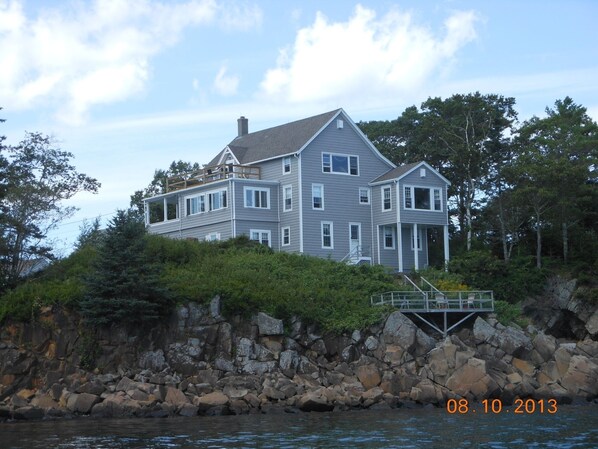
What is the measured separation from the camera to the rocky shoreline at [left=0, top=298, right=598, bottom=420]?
39.6m

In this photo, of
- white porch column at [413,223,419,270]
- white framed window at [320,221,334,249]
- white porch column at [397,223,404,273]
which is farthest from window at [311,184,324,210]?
white porch column at [413,223,419,270]

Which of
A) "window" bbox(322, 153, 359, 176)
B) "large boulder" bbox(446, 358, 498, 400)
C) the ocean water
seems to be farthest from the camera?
"window" bbox(322, 153, 359, 176)

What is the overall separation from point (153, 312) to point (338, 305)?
8.97 meters

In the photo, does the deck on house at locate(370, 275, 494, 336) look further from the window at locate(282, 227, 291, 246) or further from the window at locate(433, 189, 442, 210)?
the window at locate(433, 189, 442, 210)

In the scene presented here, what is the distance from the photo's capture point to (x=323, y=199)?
5831 centimetres

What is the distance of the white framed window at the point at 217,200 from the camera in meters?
58.0

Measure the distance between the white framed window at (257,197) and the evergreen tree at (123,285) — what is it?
1378 centimetres

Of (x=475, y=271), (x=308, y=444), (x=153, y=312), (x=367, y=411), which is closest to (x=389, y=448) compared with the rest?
(x=308, y=444)

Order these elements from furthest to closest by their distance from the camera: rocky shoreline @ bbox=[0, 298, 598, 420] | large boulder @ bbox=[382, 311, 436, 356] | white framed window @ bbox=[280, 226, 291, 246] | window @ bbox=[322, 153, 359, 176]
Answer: window @ bbox=[322, 153, 359, 176] < white framed window @ bbox=[280, 226, 291, 246] < large boulder @ bbox=[382, 311, 436, 356] < rocky shoreline @ bbox=[0, 298, 598, 420]

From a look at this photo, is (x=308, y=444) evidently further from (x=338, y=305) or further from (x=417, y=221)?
(x=417, y=221)

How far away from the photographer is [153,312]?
43250 millimetres

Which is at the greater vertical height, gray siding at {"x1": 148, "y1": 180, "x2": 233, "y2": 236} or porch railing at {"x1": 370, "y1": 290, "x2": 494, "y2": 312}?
gray siding at {"x1": 148, "y1": 180, "x2": 233, "y2": 236}

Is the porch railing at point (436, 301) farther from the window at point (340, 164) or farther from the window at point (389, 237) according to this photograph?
the window at point (340, 164)

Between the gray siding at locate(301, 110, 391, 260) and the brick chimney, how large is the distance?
976 cm
